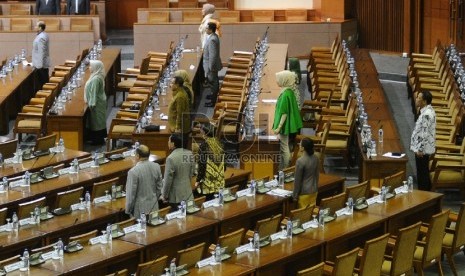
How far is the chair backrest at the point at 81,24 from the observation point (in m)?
23.3

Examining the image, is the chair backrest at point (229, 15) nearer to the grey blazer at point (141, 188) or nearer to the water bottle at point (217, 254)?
the grey blazer at point (141, 188)

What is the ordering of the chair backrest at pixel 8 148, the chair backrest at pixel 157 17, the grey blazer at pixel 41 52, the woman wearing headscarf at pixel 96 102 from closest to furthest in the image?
1. the chair backrest at pixel 8 148
2. the woman wearing headscarf at pixel 96 102
3. the grey blazer at pixel 41 52
4. the chair backrest at pixel 157 17

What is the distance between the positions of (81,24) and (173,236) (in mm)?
11732

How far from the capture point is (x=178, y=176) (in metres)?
13.3

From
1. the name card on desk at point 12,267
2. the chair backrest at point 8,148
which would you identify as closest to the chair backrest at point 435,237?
the name card on desk at point 12,267

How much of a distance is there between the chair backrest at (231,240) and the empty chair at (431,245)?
6.55ft

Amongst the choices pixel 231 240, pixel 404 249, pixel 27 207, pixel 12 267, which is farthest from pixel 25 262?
pixel 404 249

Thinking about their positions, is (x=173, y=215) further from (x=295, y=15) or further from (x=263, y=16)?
(x=295, y=15)

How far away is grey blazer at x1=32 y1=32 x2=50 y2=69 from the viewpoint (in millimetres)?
20203

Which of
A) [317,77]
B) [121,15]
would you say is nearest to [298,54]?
[317,77]

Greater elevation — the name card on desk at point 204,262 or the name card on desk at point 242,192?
the name card on desk at point 242,192

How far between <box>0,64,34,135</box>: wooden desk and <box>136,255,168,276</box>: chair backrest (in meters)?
7.94

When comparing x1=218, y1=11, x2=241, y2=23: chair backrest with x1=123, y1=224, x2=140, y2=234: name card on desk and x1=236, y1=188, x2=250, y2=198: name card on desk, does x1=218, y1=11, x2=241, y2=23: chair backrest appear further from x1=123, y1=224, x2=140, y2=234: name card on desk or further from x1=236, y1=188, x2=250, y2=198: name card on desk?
x1=123, y1=224, x2=140, y2=234: name card on desk

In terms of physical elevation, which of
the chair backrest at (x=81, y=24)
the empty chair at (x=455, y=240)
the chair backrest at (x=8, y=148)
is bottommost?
the empty chair at (x=455, y=240)
